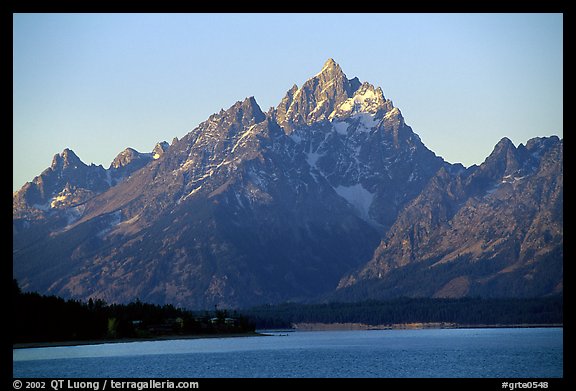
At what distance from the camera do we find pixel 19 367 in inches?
7229

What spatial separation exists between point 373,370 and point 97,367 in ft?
160
